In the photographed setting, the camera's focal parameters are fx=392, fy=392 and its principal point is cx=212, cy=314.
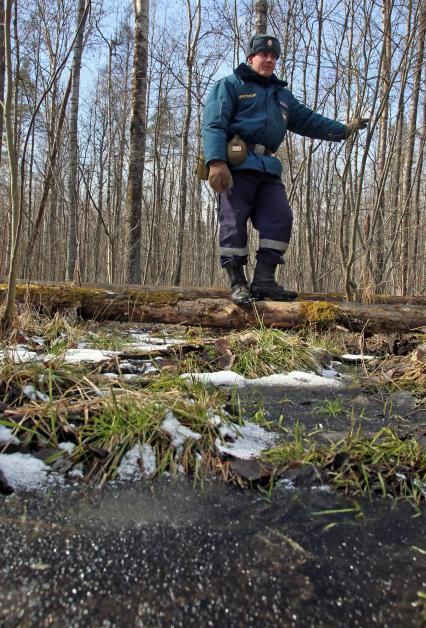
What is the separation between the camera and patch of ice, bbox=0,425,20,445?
41.0 inches

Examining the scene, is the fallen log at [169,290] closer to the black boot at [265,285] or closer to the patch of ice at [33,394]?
the black boot at [265,285]

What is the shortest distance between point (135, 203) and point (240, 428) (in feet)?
18.2

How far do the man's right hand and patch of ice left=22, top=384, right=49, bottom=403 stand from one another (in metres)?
2.27

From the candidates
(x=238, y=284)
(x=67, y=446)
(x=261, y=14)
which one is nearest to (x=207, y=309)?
(x=238, y=284)

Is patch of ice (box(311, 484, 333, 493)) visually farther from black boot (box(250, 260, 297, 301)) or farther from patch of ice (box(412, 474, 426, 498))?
black boot (box(250, 260, 297, 301))

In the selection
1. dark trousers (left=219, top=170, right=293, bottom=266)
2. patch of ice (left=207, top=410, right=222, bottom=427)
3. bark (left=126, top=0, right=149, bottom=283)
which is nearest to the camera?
patch of ice (left=207, top=410, right=222, bottom=427)

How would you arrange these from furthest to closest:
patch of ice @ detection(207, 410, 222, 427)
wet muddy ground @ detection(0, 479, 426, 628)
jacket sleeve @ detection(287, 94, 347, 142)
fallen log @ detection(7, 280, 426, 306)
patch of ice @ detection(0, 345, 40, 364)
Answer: jacket sleeve @ detection(287, 94, 347, 142) < fallen log @ detection(7, 280, 426, 306) < patch of ice @ detection(0, 345, 40, 364) < patch of ice @ detection(207, 410, 222, 427) < wet muddy ground @ detection(0, 479, 426, 628)

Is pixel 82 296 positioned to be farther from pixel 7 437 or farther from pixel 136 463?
pixel 136 463

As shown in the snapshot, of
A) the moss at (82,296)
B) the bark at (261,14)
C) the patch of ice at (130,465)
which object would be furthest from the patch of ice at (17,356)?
the bark at (261,14)

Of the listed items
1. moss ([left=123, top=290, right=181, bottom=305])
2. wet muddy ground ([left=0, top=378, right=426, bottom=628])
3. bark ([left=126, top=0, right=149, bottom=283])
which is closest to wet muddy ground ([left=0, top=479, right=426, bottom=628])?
wet muddy ground ([left=0, top=378, right=426, bottom=628])

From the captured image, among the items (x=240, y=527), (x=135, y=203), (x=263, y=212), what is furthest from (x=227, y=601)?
(x=135, y=203)

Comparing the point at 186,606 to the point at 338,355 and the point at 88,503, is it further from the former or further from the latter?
the point at 338,355

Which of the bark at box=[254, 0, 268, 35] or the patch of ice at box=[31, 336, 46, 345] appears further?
the bark at box=[254, 0, 268, 35]

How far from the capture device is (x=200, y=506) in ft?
2.93
